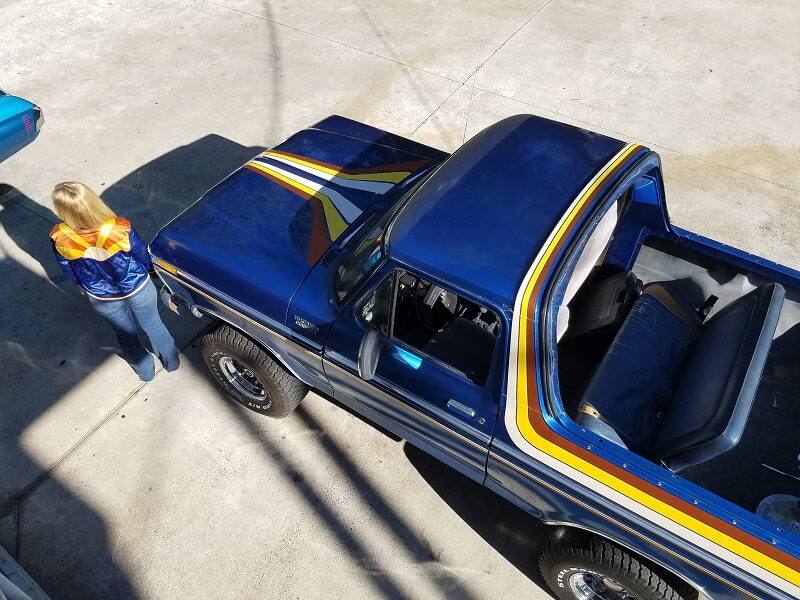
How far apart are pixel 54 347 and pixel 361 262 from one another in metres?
2.77

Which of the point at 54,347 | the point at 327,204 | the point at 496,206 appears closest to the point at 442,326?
the point at 496,206

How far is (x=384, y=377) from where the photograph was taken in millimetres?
3186

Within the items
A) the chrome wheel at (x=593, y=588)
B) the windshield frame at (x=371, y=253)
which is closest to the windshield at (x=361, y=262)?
the windshield frame at (x=371, y=253)

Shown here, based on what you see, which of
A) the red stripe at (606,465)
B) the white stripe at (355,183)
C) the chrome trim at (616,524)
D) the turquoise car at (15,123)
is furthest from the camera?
the turquoise car at (15,123)

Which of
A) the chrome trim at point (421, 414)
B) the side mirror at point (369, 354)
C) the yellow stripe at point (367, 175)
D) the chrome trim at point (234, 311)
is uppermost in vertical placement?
the yellow stripe at point (367, 175)

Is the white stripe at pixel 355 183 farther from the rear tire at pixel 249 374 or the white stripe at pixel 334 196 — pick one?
the rear tire at pixel 249 374

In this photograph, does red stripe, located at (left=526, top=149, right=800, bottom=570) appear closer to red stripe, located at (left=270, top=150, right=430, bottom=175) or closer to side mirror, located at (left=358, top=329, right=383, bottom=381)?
side mirror, located at (left=358, top=329, right=383, bottom=381)

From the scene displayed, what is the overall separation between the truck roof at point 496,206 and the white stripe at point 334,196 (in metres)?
0.63

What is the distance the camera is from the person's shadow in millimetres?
3553

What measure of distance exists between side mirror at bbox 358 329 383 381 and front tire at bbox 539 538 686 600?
1312mm

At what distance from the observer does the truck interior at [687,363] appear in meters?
2.97

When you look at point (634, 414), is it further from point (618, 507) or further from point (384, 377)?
point (384, 377)

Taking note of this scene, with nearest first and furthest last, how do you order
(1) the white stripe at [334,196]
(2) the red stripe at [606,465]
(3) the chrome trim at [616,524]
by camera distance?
(2) the red stripe at [606,465] → (3) the chrome trim at [616,524] → (1) the white stripe at [334,196]

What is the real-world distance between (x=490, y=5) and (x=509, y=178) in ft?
21.3
